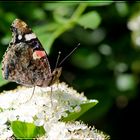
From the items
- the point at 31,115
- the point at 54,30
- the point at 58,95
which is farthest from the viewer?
the point at 54,30

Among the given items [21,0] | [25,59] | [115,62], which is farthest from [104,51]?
[25,59]

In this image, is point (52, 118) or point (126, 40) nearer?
point (52, 118)

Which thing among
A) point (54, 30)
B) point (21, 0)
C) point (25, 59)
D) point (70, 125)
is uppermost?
point (21, 0)

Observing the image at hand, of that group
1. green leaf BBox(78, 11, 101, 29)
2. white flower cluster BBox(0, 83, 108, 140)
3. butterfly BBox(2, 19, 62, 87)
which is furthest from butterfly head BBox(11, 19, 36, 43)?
green leaf BBox(78, 11, 101, 29)

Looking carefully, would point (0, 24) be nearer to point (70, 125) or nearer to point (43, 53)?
point (43, 53)

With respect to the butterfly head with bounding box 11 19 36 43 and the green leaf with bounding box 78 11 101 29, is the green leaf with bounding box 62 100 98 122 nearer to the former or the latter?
the butterfly head with bounding box 11 19 36 43

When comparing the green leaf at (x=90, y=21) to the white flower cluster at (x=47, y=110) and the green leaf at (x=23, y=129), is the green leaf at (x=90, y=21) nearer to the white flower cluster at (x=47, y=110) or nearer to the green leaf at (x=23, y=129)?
the white flower cluster at (x=47, y=110)

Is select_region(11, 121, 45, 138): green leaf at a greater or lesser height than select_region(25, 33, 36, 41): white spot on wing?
lesser
